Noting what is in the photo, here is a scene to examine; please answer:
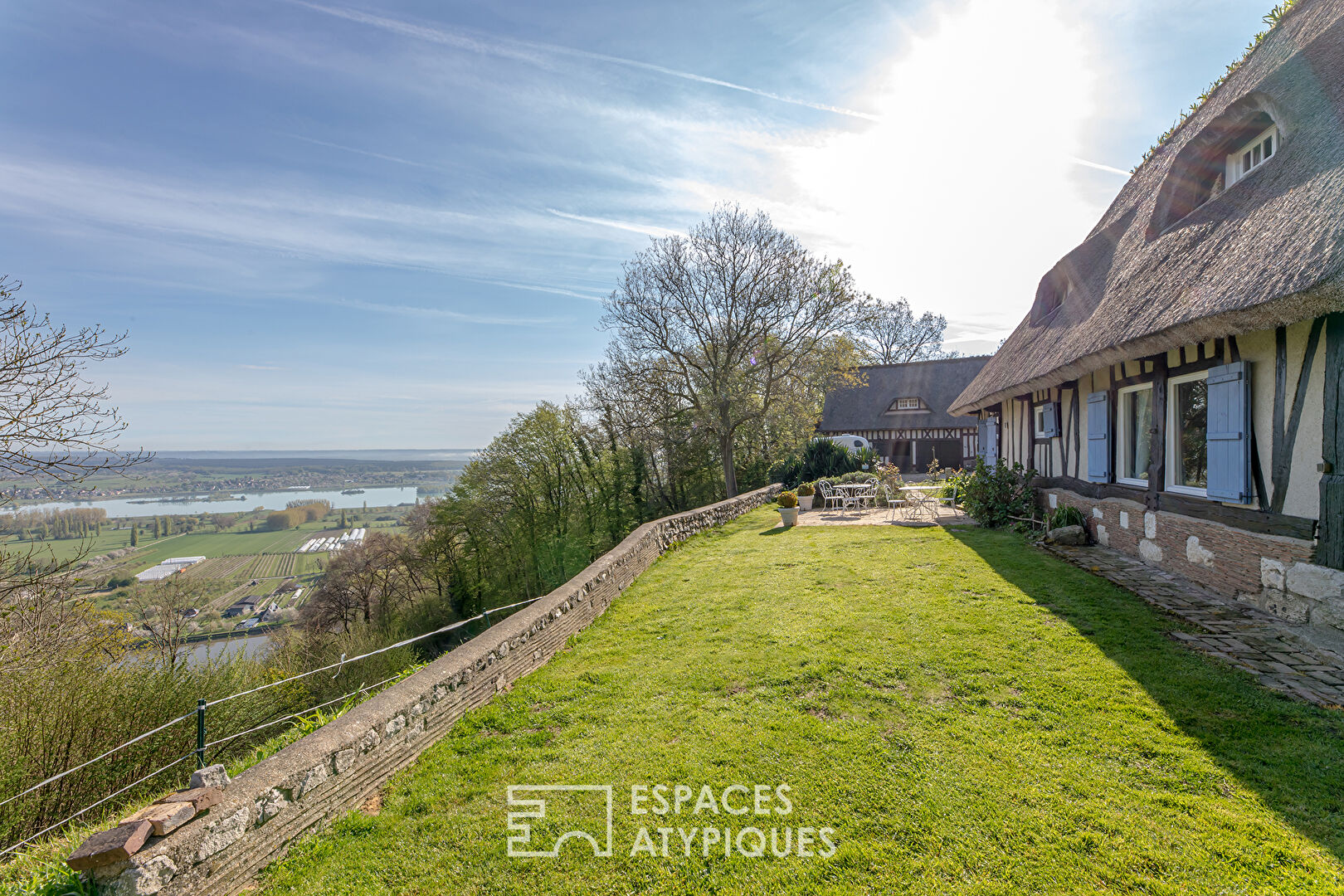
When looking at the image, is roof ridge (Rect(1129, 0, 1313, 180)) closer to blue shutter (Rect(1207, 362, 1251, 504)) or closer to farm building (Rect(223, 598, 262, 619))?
blue shutter (Rect(1207, 362, 1251, 504))

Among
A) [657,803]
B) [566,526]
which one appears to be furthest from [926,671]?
[566,526]

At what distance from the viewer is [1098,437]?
776 centimetres

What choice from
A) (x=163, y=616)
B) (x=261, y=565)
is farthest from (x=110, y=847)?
(x=261, y=565)

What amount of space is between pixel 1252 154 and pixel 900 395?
20425 millimetres

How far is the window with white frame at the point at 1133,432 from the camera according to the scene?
6.94 m

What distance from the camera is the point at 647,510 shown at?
23312 mm

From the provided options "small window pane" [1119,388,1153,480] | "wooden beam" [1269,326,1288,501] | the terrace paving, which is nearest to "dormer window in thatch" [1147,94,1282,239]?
"small window pane" [1119,388,1153,480]

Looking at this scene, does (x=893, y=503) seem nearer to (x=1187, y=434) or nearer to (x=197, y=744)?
(x=1187, y=434)

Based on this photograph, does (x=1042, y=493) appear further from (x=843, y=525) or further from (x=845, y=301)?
(x=845, y=301)

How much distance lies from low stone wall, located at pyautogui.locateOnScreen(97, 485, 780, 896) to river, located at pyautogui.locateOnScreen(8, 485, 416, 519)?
21.3m

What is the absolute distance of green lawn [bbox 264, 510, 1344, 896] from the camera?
7.73 feet

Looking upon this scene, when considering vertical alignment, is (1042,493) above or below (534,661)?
above

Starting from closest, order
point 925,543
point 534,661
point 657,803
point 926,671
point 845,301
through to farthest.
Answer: point 657,803, point 926,671, point 534,661, point 925,543, point 845,301

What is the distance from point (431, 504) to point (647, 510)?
358 inches
